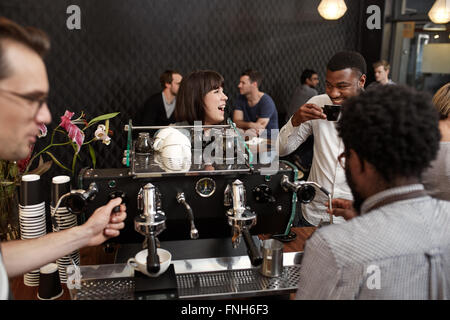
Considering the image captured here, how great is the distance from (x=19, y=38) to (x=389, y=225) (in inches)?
40.3

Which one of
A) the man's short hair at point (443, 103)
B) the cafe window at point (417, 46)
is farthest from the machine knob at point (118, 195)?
the cafe window at point (417, 46)

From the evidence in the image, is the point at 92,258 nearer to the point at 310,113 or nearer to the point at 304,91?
the point at 310,113

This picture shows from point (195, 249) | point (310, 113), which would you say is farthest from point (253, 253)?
point (310, 113)

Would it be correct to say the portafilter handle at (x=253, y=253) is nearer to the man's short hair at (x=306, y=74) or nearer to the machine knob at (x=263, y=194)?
the machine knob at (x=263, y=194)

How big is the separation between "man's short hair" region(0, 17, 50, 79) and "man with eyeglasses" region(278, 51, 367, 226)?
1.35 metres

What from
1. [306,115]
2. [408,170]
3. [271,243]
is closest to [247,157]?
[271,243]

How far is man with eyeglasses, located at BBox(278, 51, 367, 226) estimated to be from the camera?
2.15 metres

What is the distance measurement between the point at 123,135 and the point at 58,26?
1.32 m

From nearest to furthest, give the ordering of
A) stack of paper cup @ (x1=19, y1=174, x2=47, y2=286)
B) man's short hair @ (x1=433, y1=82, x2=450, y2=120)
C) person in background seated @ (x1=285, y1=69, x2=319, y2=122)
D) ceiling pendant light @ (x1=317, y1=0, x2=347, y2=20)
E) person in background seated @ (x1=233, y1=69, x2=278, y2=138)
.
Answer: stack of paper cup @ (x1=19, y1=174, x2=47, y2=286) → man's short hair @ (x1=433, y1=82, x2=450, y2=120) → ceiling pendant light @ (x1=317, y1=0, x2=347, y2=20) → person in background seated @ (x1=233, y1=69, x2=278, y2=138) → person in background seated @ (x1=285, y1=69, x2=319, y2=122)

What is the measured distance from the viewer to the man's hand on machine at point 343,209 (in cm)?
141

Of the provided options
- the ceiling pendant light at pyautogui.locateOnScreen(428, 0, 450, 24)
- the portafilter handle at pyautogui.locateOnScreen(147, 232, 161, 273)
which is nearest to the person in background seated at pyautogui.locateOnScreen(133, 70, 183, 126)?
the ceiling pendant light at pyautogui.locateOnScreen(428, 0, 450, 24)

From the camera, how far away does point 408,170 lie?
1011 millimetres

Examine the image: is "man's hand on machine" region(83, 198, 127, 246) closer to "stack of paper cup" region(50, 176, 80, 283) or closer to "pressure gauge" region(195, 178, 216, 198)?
"stack of paper cup" region(50, 176, 80, 283)
